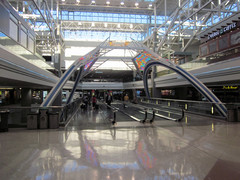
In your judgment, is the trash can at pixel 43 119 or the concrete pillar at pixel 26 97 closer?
the trash can at pixel 43 119

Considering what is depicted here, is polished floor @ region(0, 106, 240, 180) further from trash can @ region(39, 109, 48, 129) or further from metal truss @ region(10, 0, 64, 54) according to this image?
metal truss @ region(10, 0, 64, 54)

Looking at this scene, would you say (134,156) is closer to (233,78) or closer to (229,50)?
(233,78)

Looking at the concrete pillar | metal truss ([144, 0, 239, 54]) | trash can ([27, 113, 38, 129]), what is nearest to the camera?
trash can ([27, 113, 38, 129])

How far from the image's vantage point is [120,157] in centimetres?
534

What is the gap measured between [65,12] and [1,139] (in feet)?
129

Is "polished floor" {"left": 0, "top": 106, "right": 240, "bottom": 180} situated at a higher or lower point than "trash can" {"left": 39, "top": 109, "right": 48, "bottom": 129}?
lower

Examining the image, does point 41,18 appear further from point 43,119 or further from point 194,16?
point 43,119

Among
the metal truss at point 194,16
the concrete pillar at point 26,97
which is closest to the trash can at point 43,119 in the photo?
the concrete pillar at point 26,97

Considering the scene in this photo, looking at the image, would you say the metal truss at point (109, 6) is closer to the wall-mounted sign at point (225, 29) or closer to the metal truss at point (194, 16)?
the metal truss at point (194, 16)

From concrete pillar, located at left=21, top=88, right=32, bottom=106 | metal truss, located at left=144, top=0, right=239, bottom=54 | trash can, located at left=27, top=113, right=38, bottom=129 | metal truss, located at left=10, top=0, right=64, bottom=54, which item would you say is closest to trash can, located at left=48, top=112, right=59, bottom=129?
trash can, located at left=27, top=113, right=38, bottom=129

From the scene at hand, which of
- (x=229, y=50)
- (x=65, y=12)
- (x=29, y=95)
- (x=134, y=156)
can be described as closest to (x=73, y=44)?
(x=65, y=12)

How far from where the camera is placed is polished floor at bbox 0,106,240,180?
13.9 feet

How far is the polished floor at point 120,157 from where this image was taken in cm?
422

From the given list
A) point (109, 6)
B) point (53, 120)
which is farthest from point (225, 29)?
point (109, 6)
